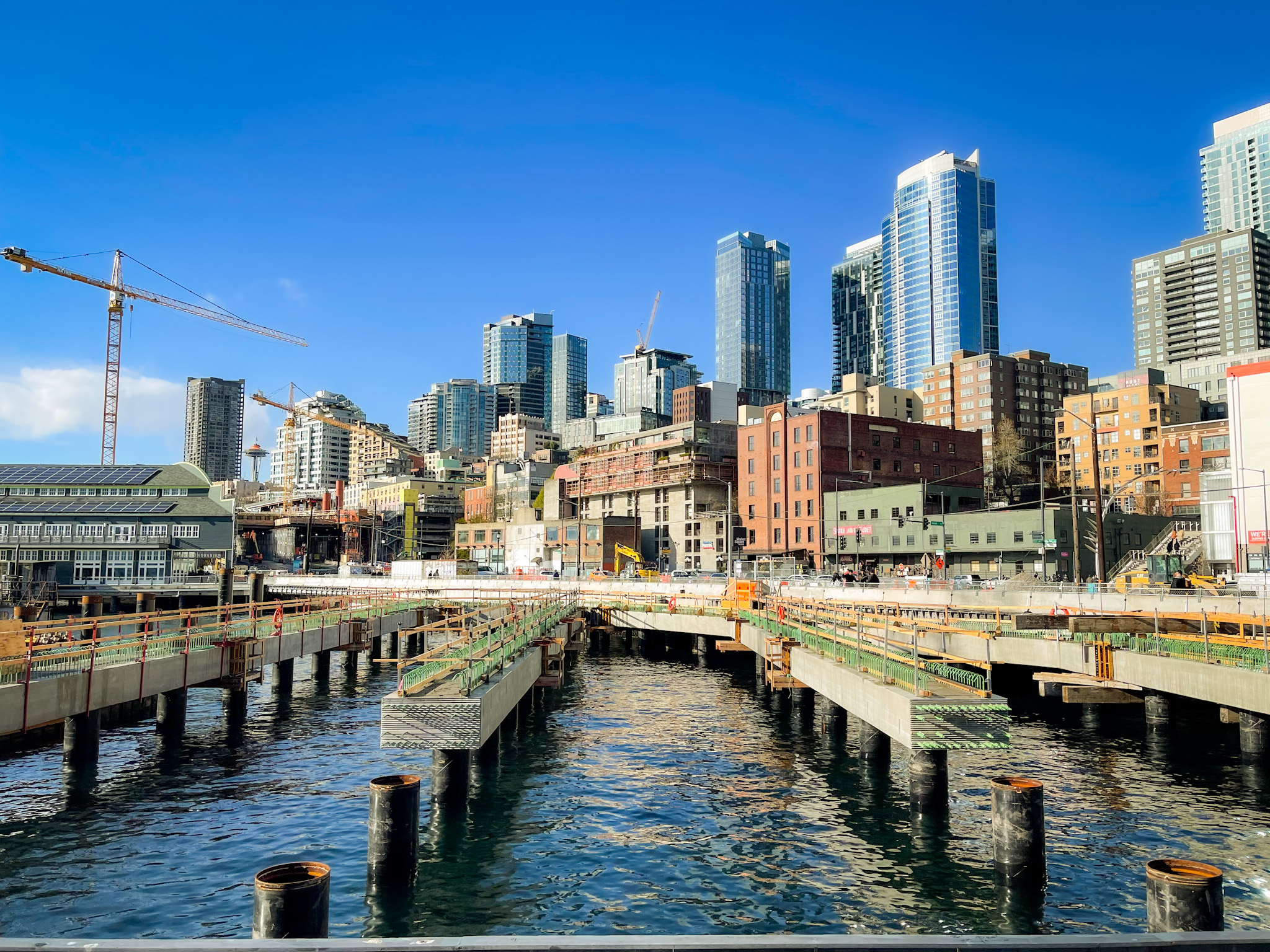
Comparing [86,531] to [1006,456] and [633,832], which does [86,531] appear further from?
[1006,456]

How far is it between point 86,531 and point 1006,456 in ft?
504

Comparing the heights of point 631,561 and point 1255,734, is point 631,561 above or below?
above

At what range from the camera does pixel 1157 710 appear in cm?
3466

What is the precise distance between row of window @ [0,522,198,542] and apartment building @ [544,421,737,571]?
63.9 m

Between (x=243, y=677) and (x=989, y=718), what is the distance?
87.7 ft

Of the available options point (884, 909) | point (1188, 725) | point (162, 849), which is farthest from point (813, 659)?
point (162, 849)

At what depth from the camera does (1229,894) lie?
17984 mm

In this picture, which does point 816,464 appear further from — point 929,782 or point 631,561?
point 929,782

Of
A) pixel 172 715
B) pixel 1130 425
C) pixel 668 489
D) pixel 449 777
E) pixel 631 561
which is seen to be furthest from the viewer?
pixel 1130 425

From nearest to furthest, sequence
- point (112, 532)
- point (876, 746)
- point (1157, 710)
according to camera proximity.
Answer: point (876, 746) < point (1157, 710) < point (112, 532)

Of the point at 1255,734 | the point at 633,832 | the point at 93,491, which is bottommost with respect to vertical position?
the point at 633,832

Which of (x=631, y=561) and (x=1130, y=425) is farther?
(x=1130, y=425)

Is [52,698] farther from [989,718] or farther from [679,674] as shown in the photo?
[679,674]

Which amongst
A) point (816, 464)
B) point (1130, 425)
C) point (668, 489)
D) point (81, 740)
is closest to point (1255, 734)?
point (81, 740)
